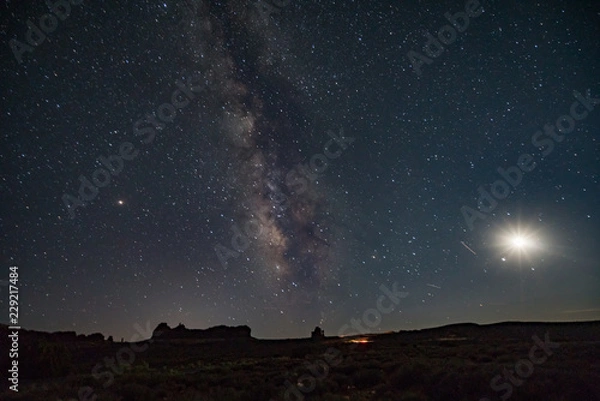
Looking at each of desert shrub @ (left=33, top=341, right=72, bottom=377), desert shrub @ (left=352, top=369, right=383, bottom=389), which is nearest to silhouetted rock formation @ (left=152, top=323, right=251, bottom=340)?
desert shrub @ (left=33, top=341, right=72, bottom=377)

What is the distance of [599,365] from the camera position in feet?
49.4

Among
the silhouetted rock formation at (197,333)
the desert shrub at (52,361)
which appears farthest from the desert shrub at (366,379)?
the silhouetted rock formation at (197,333)

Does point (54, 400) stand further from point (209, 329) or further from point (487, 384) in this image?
point (209, 329)

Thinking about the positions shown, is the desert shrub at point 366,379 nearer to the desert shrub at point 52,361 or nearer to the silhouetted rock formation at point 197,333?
the desert shrub at point 52,361

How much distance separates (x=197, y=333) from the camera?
77.5m

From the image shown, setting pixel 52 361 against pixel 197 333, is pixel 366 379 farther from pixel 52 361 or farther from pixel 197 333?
pixel 197 333

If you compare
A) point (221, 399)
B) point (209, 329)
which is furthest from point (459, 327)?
point (221, 399)

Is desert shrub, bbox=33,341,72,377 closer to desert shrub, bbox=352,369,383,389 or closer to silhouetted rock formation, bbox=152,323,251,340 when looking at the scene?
desert shrub, bbox=352,369,383,389

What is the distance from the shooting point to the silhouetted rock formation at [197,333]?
73688 millimetres

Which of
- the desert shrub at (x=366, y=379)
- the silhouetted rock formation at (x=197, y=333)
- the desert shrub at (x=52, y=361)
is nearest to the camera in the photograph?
the desert shrub at (x=366, y=379)

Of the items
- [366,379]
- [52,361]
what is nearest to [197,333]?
[52,361]

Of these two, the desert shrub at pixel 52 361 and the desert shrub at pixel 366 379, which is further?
the desert shrub at pixel 52 361

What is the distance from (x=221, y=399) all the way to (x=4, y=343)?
18.7 m

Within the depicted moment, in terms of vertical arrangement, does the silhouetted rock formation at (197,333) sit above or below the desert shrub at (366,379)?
above
